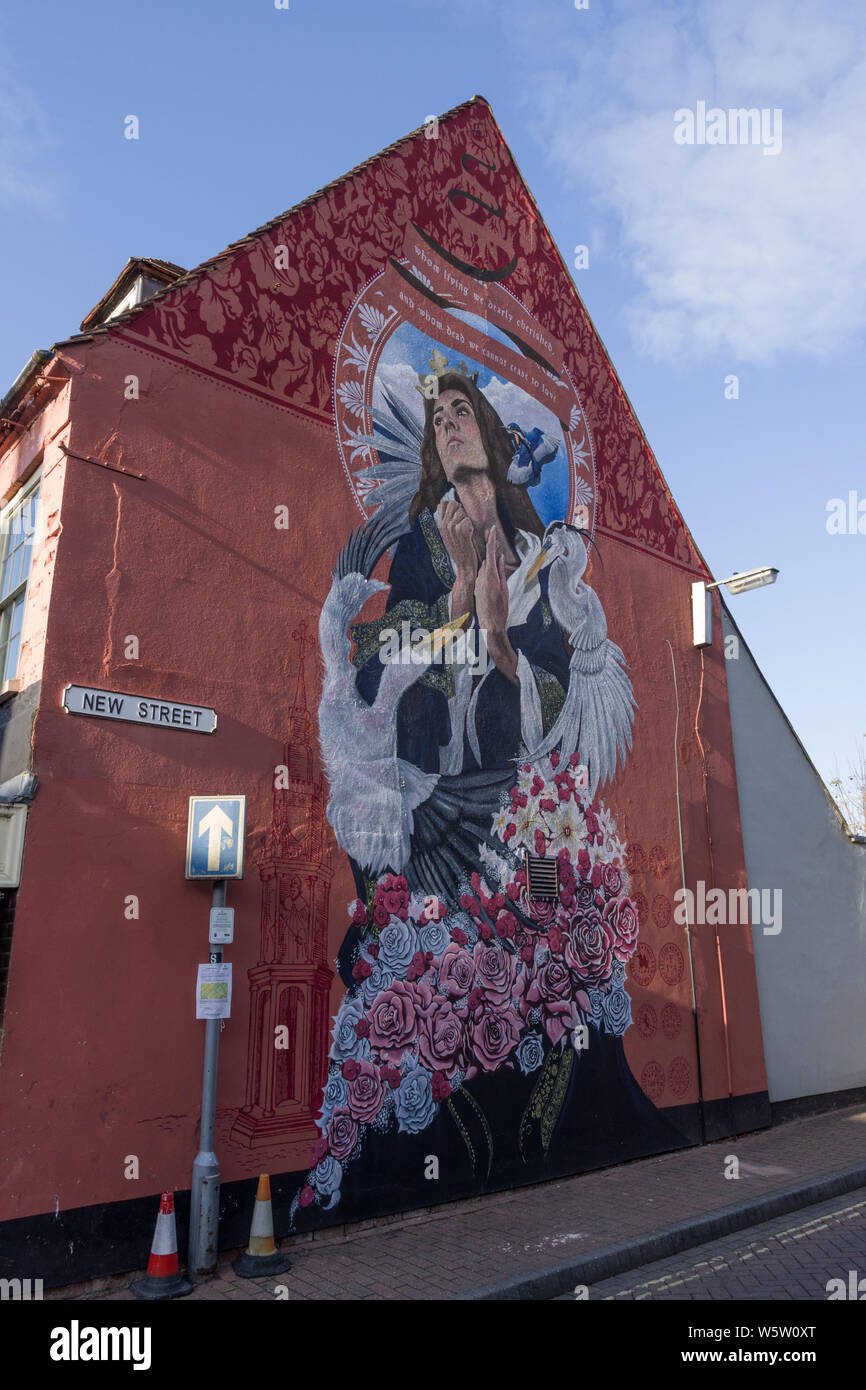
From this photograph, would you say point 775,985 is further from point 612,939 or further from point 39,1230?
point 39,1230

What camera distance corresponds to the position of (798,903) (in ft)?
42.2

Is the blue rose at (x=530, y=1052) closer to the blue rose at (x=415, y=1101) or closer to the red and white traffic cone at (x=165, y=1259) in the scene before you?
the blue rose at (x=415, y=1101)

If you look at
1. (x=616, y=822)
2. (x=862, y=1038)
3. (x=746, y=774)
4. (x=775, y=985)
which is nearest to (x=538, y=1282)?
(x=616, y=822)

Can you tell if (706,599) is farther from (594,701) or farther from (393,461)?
(393,461)

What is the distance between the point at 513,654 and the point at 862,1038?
789cm

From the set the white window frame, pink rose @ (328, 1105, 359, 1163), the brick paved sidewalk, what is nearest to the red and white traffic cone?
the brick paved sidewalk

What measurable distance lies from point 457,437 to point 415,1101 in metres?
6.10

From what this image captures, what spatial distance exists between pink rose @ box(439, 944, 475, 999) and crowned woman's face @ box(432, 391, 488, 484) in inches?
174

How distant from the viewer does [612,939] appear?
10125 millimetres

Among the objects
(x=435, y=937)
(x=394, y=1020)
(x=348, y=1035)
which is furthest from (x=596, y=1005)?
(x=348, y=1035)

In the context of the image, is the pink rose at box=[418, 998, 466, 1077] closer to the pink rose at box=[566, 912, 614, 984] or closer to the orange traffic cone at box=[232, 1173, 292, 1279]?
the pink rose at box=[566, 912, 614, 984]

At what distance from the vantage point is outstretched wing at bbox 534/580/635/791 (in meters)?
10.3

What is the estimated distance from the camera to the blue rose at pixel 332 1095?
289 inches

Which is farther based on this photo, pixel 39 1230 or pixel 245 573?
pixel 245 573
